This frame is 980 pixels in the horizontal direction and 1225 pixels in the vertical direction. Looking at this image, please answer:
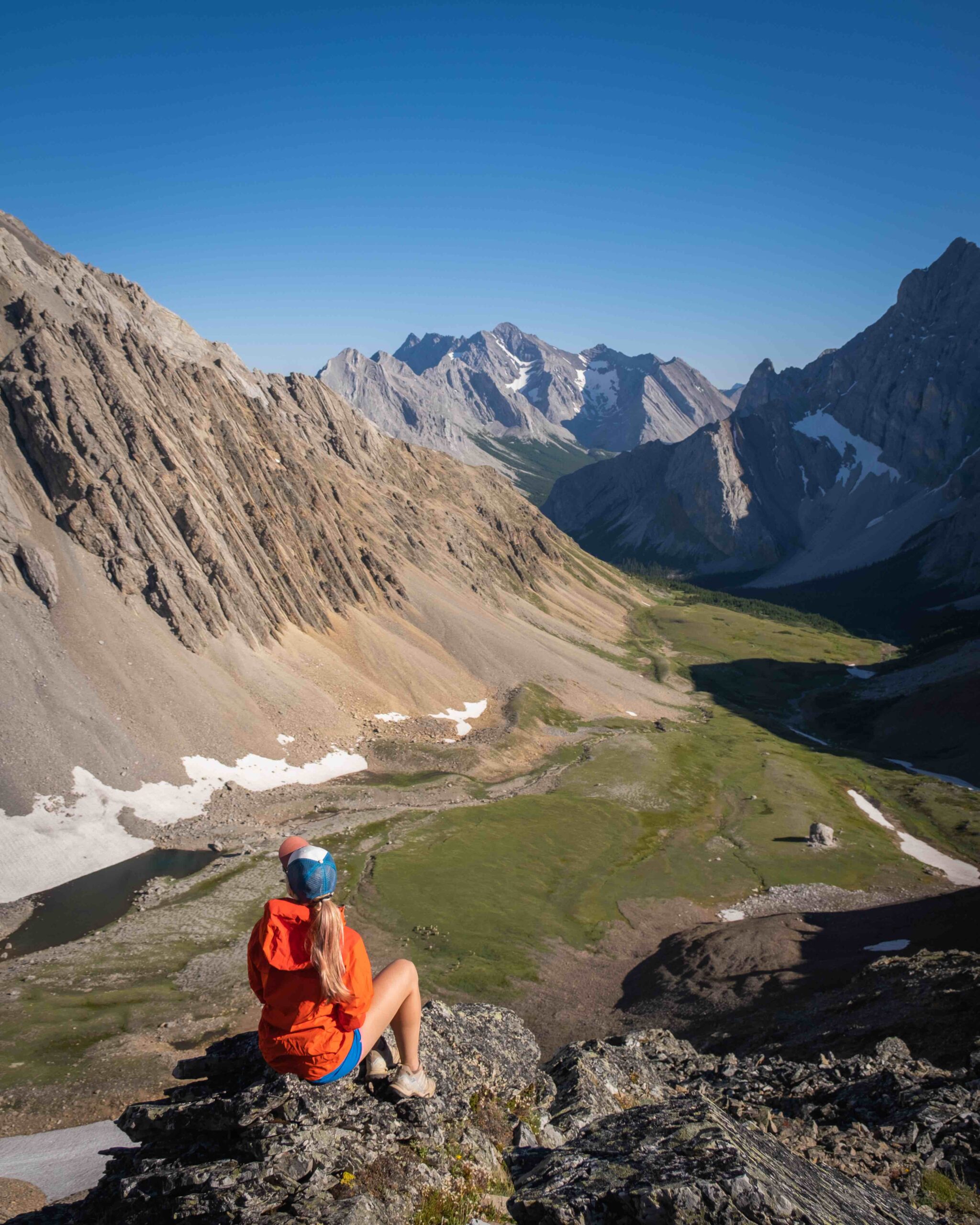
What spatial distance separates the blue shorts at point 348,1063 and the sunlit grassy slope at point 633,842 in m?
35.2

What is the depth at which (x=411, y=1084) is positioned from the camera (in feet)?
35.8

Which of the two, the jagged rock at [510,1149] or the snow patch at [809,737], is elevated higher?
the jagged rock at [510,1149]

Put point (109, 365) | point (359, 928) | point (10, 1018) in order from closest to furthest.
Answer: point (10, 1018) → point (359, 928) → point (109, 365)

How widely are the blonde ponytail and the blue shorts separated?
1.06 meters

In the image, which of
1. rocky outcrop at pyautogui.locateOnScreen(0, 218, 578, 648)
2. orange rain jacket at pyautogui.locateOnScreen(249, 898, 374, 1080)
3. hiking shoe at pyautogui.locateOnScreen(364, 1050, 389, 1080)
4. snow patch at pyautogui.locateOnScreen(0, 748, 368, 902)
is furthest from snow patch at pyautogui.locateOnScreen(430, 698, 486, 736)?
orange rain jacket at pyautogui.locateOnScreen(249, 898, 374, 1080)

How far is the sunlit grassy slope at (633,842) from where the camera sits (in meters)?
51.9

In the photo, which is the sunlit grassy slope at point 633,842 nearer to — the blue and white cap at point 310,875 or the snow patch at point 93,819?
the snow patch at point 93,819

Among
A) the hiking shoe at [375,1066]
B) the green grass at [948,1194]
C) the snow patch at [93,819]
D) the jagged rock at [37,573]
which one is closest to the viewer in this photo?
the hiking shoe at [375,1066]

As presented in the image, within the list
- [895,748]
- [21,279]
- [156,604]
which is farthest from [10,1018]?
[895,748]

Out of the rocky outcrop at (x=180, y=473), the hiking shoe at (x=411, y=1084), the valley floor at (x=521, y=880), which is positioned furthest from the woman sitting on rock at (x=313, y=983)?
the rocky outcrop at (x=180, y=473)

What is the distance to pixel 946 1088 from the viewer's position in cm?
1811

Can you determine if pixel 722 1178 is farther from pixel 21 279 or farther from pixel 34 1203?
pixel 21 279

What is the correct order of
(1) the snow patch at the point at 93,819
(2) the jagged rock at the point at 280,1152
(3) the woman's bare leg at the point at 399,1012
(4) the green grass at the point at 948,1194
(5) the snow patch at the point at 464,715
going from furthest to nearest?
(5) the snow patch at the point at 464,715
(1) the snow patch at the point at 93,819
(4) the green grass at the point at 948,1194
(3) the woman's bare leg at the point at 399,1012
(2) the jagged rock at the point at 280,1152

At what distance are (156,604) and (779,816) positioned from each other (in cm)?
7178
